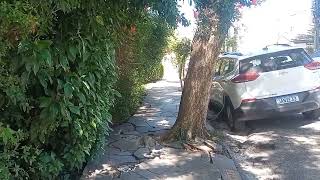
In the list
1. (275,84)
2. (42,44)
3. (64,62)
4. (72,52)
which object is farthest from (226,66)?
(42,44)

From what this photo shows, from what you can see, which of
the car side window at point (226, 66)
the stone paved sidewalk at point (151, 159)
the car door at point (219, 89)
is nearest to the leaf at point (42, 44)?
the stone paved sidewalk at point (151, 159)

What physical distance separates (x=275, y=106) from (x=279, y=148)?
1461 mm

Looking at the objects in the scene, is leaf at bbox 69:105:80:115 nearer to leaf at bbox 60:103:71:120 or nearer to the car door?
leaf at bbox 60:103:71:120

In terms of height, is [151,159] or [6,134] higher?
[6,134]

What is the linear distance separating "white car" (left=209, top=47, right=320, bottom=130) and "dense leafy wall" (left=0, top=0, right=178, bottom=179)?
14.8ft

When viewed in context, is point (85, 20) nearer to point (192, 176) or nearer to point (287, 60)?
point (192, 176)

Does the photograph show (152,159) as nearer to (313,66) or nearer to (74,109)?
(74,109)

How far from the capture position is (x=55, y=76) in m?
3.95

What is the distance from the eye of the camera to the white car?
896 centimetres

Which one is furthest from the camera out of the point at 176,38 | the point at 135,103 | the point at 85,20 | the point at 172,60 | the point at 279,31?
the point at 279,31

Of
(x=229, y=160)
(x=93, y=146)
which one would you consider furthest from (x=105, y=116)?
(x=229, y=160)

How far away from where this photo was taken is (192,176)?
578cm

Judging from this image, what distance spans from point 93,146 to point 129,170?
0.84 m

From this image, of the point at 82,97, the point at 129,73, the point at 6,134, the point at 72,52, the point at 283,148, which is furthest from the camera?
the point at 129,73
